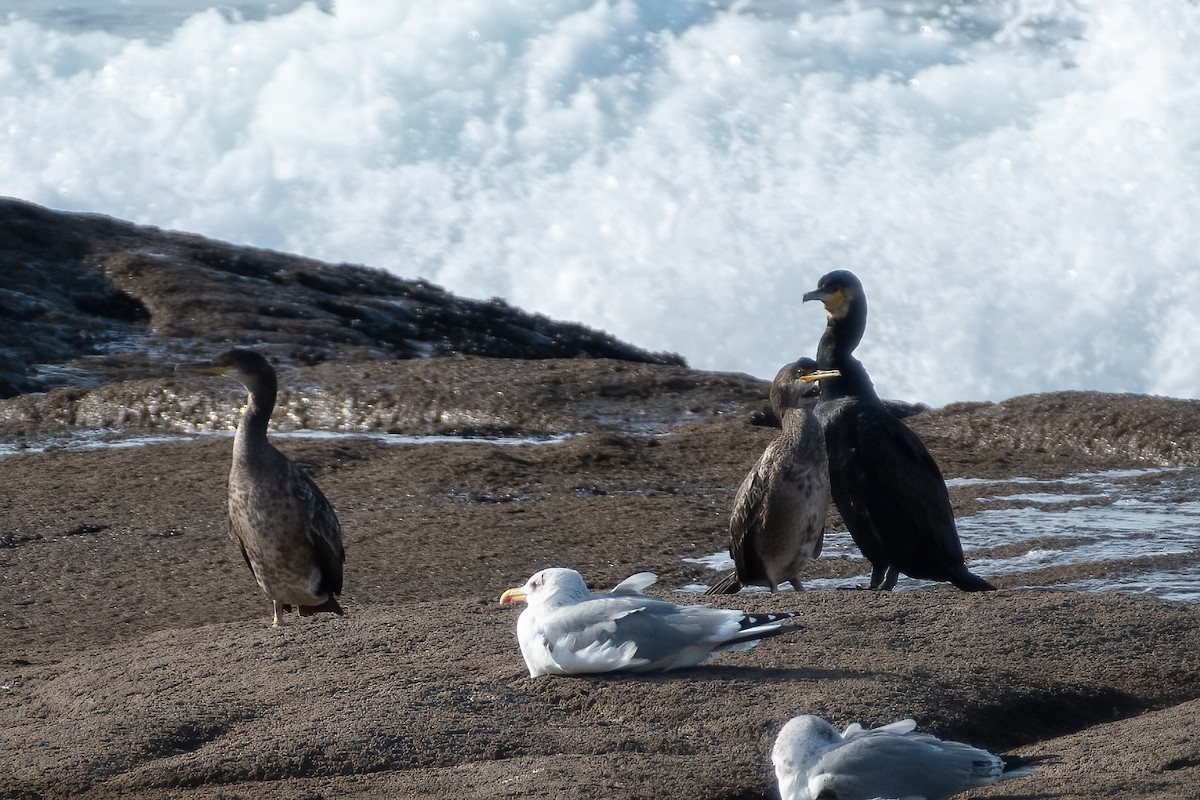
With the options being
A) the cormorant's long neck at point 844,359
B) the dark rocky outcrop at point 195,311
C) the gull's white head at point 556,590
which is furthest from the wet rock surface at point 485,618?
the dark rocky outcrop at point 195,311

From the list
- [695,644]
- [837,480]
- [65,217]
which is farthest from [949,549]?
[65,217]

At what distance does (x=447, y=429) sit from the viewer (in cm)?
1255

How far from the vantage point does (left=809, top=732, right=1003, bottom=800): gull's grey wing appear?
4.08m

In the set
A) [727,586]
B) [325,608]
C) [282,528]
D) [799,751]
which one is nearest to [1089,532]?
[727,586]

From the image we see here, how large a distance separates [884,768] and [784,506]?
3.45 m

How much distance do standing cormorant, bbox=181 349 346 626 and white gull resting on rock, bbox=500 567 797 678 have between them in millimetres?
2541

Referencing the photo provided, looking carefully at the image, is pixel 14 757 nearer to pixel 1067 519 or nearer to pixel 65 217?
pixel 1067 519

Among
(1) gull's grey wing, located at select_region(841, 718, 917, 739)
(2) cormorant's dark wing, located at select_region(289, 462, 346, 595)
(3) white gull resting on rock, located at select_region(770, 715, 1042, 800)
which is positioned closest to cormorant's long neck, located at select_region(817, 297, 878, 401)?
(2) cormorant's dark wing, located at select_region(289, 462, 346, 595)

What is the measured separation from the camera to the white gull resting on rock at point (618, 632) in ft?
17.0

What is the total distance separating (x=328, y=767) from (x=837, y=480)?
3732 millimetres

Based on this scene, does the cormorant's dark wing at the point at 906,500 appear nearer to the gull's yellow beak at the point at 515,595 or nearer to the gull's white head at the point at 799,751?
the gull's yellow beak at the point at 515,595

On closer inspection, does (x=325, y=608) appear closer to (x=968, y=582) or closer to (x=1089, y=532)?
(x=968, y=582)

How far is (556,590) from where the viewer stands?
5.45 meters

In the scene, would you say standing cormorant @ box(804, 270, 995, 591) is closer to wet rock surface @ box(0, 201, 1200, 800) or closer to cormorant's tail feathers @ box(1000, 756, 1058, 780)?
wet rock surface @ box(0, 201, 1200, 800)
